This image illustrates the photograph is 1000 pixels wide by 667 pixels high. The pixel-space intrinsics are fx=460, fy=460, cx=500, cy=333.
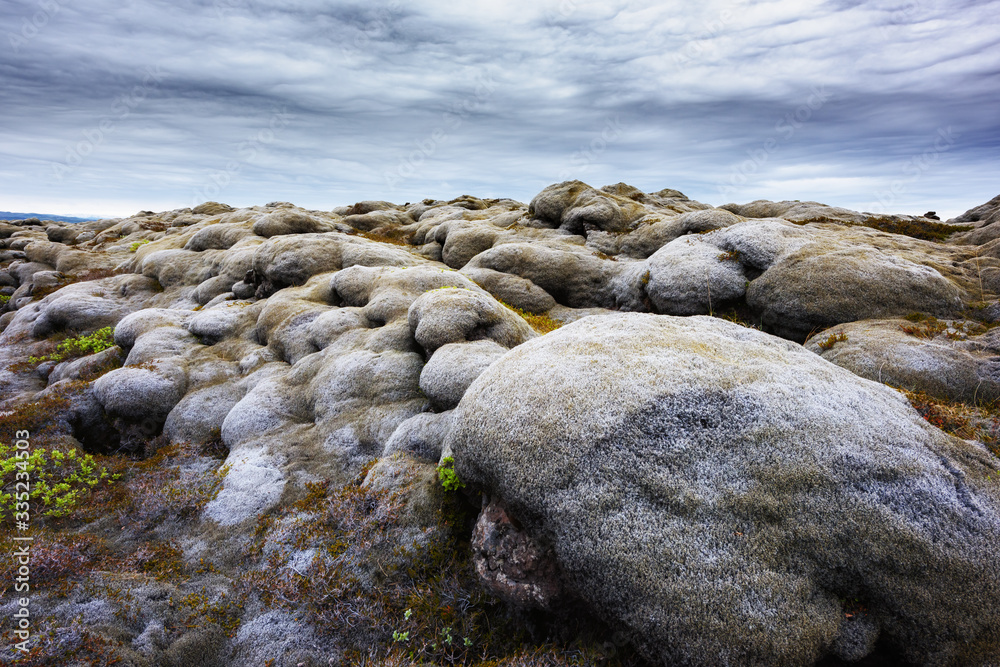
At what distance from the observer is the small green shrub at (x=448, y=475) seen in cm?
1252

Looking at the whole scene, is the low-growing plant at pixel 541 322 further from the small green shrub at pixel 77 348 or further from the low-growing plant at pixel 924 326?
the small green shrub at pixel 77 348

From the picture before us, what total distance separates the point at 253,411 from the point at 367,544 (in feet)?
32.0

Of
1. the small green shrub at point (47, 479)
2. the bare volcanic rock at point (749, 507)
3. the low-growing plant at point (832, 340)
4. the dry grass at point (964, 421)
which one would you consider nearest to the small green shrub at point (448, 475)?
the bare volcanic rock at point (749, 507)

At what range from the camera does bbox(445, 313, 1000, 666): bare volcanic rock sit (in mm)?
7859

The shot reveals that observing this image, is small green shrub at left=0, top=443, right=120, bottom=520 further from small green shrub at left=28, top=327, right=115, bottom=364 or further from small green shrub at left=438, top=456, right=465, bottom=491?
small green shrub at left=28, top=327, right=115, bottom=364

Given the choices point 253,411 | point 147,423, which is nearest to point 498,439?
point 253,411

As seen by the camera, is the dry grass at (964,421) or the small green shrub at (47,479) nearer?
the dry grass at (964,421)

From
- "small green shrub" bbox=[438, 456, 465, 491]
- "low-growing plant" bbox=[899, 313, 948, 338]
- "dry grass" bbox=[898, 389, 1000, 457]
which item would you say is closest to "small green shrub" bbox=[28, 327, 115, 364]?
"small green shrub" bbox=[438, 456, 465, 491]

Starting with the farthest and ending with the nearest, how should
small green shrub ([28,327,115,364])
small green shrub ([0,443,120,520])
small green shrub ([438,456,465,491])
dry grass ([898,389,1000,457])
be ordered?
small green shrub ([28,327,115,364])
small green shrub ([0,443,120,520])
small green shrub ([438,456,465,491])
dry grass ([898,389,1000,457])

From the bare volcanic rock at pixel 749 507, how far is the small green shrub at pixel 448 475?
62.1 inches

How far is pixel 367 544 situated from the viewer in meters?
12.0

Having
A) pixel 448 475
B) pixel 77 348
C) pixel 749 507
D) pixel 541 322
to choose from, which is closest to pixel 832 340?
pixel 541 322

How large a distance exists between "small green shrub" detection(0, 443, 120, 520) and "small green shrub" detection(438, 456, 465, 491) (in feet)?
40.3

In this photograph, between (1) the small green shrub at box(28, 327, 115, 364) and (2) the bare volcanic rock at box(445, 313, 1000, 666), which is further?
(1) the small green shrub at box(28, 327, 115, 364)
